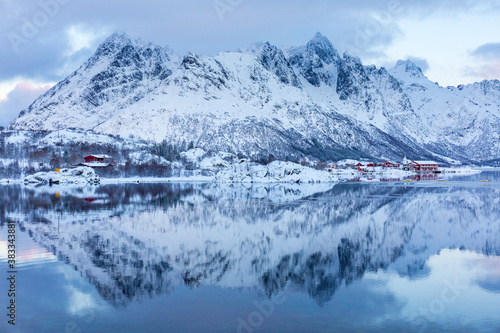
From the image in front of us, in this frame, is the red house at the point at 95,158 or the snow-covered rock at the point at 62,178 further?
the red house at the point at 95,158

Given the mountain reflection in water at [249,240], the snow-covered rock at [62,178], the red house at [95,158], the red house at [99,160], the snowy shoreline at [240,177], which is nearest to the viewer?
the mountain reflection in water at [249,240]

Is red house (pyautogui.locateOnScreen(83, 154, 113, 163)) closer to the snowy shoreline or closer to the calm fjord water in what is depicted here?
the snowy shoreline

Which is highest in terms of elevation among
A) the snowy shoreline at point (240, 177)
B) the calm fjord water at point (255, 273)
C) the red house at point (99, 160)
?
the red house at point (99, 160)

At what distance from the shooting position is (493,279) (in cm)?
2809

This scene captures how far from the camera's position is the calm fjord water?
2152cm

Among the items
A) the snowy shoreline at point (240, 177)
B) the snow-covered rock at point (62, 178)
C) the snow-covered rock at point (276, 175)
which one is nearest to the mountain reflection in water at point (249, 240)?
the snow-covered rock at point (62, 178)

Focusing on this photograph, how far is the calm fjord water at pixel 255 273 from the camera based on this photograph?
21.5 meters

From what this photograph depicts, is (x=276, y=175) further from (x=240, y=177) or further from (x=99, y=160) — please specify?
(x=99, y=160)

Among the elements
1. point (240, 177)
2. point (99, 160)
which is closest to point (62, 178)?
point (240, 177)

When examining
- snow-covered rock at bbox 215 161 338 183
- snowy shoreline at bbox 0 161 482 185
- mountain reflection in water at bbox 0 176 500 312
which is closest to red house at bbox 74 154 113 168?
snowy shoreline at bbox 0 161 482 185

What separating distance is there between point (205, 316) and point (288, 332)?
14.0 feet

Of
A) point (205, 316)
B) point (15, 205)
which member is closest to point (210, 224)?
point (205, 316)

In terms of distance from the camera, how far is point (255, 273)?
2930cm

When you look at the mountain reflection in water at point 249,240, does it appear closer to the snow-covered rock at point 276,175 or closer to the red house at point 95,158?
the snow-covered rock at point 276,175
